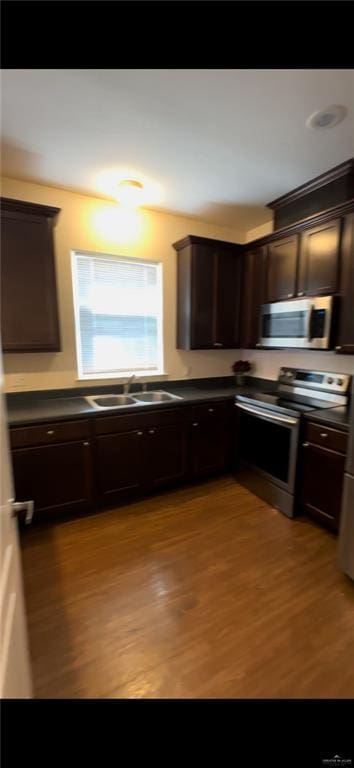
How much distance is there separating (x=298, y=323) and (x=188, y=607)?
7.16 feet

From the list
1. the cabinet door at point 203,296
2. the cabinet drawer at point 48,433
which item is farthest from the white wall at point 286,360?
the cabinet drawer at point 48,433

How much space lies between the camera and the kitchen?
1.44m

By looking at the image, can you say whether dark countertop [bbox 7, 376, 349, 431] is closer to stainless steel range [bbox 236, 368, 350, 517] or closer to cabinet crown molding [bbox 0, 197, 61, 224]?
stainless steel range [bbox 236, 368, 350, 517]

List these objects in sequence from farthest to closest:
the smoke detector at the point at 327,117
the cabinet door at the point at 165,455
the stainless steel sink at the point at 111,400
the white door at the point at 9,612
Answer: the stainless steel sink at the point at 111,400 → the cabinet door at the point at 165,455 → the smoke detector at the point at 327,117 → the white door at the point at 9,612

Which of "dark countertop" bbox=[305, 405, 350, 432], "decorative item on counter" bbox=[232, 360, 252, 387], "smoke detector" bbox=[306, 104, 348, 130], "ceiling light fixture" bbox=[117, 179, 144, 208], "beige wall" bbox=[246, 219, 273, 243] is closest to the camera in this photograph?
"smoke detector" bbox=[306, 104, 348, 130]

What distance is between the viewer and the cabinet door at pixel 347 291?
2.20m

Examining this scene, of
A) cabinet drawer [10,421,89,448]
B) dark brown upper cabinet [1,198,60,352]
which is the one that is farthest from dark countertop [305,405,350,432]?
dark brown upper cabinet [1,198,60,352]

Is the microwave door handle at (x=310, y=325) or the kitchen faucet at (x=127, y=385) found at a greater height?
the microwave door handle at (x=310, y=325)

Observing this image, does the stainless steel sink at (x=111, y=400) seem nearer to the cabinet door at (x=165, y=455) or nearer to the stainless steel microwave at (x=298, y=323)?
the cabinet door at (x=165, y=455)

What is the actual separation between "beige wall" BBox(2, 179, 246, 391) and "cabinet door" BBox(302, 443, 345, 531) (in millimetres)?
1656

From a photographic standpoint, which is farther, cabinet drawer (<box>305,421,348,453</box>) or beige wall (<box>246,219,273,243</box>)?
beige wall (<box>246,219,273,243</box>)

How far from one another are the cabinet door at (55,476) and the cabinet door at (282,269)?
2.15 meters
